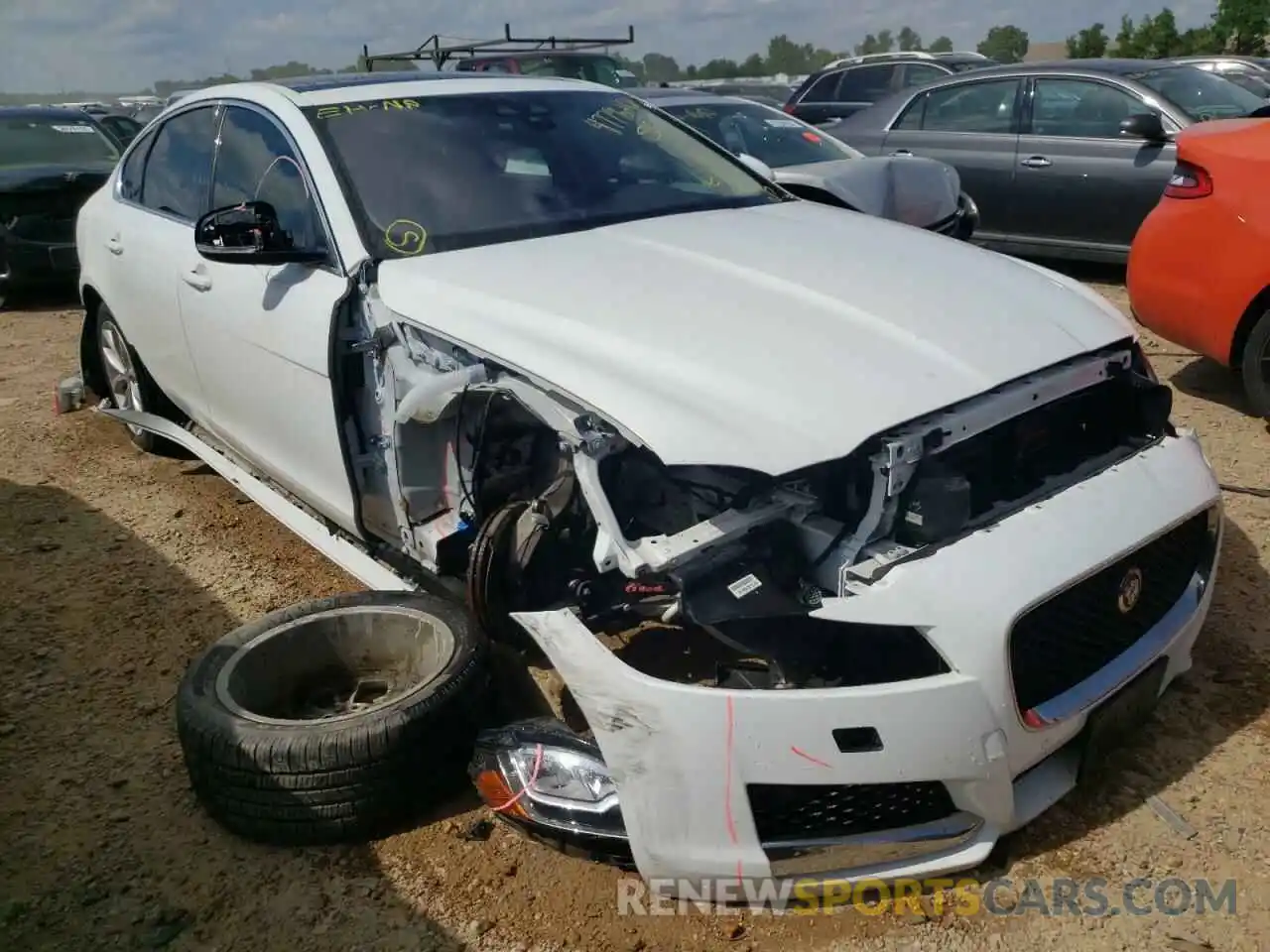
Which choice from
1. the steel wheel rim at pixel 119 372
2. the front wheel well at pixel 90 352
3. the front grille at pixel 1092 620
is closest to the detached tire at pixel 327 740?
the front grille at pixel 1092 620

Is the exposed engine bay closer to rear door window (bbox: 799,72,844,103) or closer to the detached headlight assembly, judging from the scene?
the detached headlight assembly

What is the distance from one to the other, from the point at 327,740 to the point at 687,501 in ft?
3.36

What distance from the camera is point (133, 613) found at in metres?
3.91

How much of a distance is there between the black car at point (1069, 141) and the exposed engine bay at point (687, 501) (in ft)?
16.4

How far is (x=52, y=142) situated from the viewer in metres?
9.82

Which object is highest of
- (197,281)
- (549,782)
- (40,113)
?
(40,113)

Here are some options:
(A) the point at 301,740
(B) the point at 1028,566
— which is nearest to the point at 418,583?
(A) the point at 301,740

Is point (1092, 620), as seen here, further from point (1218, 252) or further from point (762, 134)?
point (762, 134)

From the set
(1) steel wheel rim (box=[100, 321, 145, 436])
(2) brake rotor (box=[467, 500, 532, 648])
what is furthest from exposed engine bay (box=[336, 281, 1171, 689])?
(1) steel wheel rim (box=[100, 321, 145, 436])

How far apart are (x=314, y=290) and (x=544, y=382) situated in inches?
41.4

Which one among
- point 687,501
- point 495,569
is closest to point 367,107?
point 495,569

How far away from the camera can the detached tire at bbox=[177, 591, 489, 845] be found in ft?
8.50

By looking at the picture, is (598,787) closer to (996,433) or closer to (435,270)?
(996,433)

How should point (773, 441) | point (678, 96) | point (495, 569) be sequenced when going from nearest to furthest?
point (773, 441) < point (495, 569) < point (678, 96)
